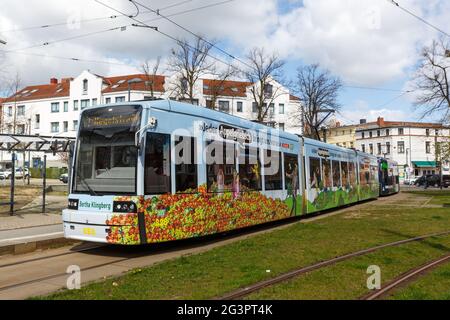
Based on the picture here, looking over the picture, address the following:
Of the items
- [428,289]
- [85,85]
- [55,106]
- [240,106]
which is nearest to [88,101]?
[85,85]

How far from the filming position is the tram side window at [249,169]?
1177cm

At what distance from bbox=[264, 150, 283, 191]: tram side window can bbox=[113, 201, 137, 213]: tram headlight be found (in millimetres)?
5451

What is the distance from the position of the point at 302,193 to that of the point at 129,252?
8150 millimetres

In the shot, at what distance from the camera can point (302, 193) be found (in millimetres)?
16156

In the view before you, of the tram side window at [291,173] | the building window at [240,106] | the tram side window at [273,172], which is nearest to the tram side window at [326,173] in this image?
the tram side window at [291,173]

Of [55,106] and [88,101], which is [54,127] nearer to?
[55,106]

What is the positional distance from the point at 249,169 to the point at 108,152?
14.4 ft

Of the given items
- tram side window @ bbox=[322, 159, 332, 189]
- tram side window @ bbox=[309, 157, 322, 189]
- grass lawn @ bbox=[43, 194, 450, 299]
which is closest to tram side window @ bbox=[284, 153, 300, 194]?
tram side window @ bbox=[309, 157, 322, 189]

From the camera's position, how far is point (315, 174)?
693 inches

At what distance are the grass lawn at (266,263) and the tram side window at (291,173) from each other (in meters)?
1.94

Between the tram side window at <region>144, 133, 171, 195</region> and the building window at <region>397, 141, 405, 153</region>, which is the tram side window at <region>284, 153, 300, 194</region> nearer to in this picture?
the tram side window at <region>144, 133, 171, 195</region>

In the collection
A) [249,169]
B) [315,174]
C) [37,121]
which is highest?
[37,121]

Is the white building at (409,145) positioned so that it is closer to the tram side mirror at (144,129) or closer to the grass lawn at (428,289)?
the tram side mirror at (144,129)

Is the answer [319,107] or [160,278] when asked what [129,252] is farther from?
[319,107]
